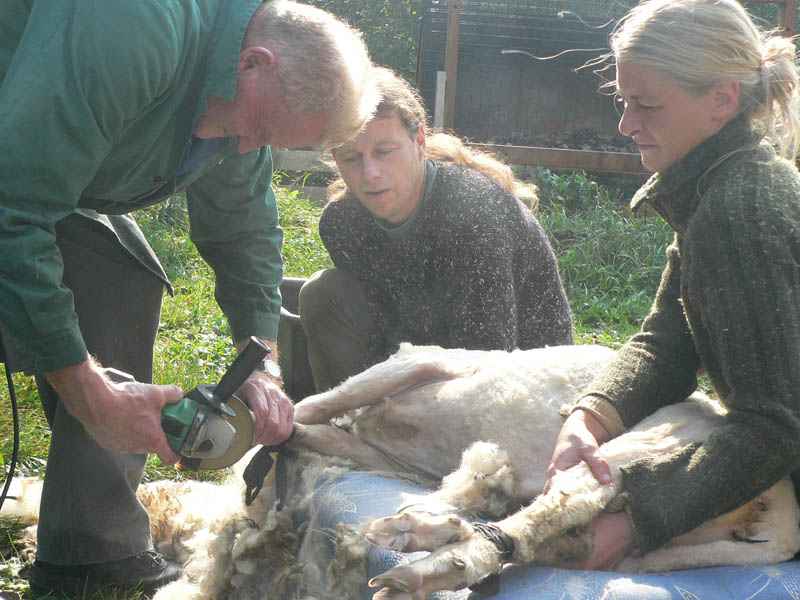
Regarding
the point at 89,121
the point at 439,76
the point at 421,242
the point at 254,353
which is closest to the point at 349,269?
the point at 421,242

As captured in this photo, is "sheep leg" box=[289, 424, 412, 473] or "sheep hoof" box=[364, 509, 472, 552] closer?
"sheep hoof" box=[364, 509, 472, 552]

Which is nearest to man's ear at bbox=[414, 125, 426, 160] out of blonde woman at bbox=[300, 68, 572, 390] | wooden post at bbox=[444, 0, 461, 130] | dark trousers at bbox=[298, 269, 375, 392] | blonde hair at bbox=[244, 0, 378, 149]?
blonde woman at bbox=[300, 68, 572, 390]

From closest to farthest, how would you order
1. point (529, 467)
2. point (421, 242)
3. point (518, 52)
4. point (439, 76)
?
point (529, 467) → point (421, 242) → point (439, 76) → point (518, 52)

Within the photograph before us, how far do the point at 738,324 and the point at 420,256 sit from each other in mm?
1653

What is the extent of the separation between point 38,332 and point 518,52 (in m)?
7.81

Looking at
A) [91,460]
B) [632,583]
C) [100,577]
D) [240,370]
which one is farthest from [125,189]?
[632,583]

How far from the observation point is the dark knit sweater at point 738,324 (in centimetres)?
203

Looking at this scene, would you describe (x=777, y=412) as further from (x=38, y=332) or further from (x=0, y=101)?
(x=0, y=101)

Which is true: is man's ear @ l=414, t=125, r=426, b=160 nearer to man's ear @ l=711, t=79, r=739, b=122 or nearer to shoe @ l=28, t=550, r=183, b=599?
man's ear @ l=711, t=79, r=739, b=122

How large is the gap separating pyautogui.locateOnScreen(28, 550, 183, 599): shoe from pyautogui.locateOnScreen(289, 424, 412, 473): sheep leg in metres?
0.74

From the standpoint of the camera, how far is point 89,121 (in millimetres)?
2020

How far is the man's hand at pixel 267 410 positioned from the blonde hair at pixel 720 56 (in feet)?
4.47

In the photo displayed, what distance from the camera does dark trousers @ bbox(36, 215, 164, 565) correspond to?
2824mm

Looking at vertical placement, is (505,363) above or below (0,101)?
below
